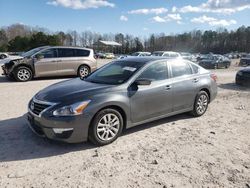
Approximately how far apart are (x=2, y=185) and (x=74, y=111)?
146 centimetres

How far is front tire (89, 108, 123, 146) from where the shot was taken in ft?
14.5

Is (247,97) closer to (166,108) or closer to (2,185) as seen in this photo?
(166,108)

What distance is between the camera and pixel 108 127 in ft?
15.1

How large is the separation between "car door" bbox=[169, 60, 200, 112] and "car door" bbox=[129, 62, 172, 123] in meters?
0.21

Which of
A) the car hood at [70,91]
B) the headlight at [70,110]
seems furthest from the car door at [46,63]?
the headlight at [70,110]

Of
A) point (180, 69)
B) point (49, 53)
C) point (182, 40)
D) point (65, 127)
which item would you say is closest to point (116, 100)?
point (65, 127)

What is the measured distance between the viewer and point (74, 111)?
4227mm

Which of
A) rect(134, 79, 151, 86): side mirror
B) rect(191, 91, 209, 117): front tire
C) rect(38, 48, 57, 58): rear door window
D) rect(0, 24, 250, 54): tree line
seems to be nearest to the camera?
rect(134, 79, 151, 86): side mirror

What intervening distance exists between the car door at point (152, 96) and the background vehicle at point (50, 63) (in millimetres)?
6455

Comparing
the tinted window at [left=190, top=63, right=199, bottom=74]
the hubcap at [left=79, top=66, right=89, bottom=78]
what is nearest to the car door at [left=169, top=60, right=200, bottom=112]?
the tinted window at [left=190, top=63, right=199, bottom=74]

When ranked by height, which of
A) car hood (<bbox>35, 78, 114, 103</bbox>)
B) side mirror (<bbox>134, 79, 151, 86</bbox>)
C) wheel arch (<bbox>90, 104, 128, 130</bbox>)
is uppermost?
side mirror (<bbox>134, 79, 151, 86</bbox>)

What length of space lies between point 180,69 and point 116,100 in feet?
6.95

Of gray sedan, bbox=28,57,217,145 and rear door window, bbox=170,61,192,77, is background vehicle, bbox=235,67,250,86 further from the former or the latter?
rear door window, bbox=170,61,192,77

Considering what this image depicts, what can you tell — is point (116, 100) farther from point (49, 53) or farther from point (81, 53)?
point (81, 53)
